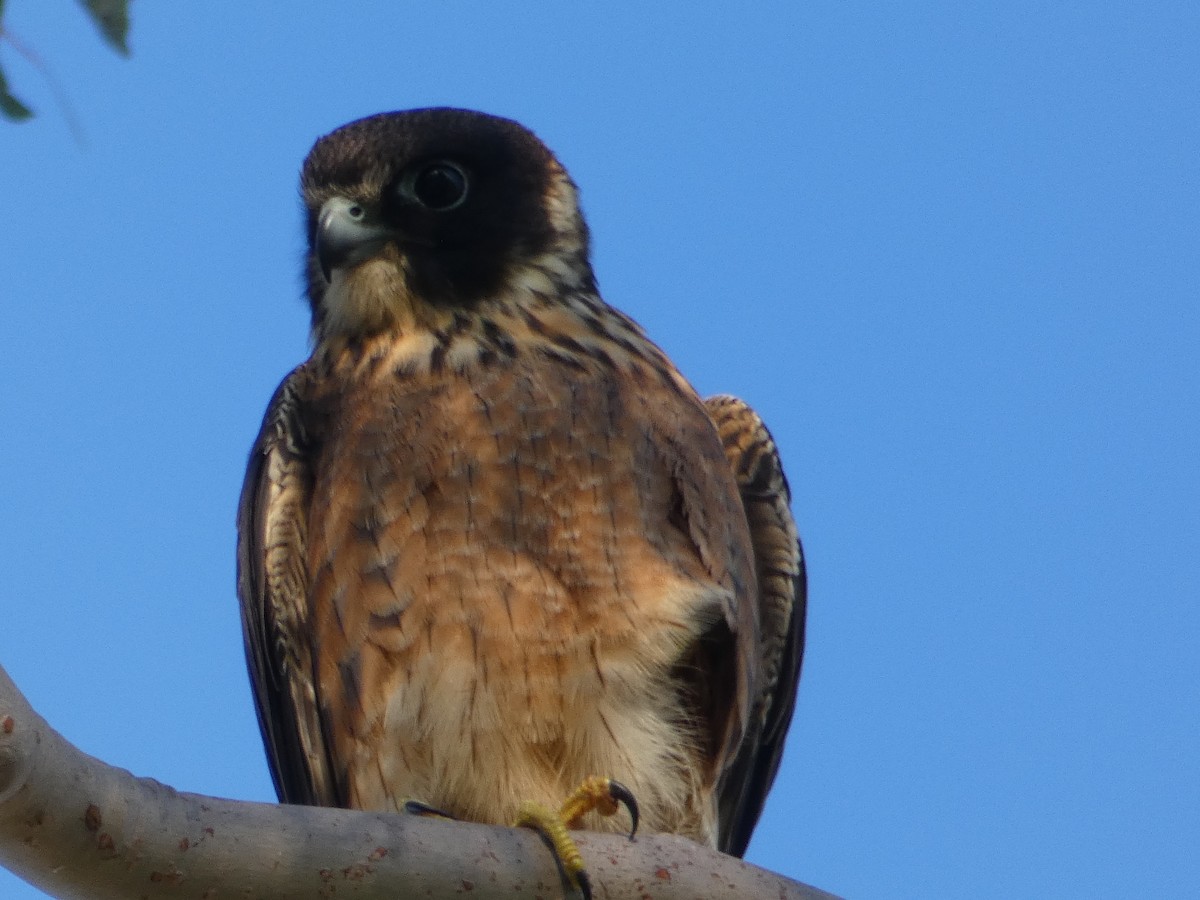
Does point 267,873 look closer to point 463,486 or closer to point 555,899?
point 555,899

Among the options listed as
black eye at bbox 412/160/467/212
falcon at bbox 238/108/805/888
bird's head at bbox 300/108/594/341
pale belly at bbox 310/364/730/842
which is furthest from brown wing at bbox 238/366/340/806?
black eye at bbox 412/160/467/212

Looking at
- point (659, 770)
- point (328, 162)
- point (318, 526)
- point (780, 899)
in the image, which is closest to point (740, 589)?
point (659, 770)

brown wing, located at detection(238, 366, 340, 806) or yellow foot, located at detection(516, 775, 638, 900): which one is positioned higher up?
brown wing, located at detection(238, 366, 340, 806)

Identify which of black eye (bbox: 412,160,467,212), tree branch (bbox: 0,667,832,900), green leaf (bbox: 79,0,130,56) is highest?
black eye (bbox: 412,160,467,212)

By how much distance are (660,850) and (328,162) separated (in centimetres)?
259

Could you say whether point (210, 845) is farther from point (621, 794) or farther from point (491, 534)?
point (491, 534)

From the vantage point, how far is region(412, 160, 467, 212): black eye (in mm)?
4906

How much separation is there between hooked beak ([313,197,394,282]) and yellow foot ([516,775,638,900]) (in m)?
1.68

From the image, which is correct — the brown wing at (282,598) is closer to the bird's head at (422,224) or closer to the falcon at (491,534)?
the falcon at (491,534)

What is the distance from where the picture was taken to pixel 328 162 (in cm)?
494

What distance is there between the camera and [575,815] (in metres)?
3.86

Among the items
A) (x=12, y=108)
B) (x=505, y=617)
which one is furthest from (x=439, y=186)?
(x=12, y=108)

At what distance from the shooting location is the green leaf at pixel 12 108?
2041mm

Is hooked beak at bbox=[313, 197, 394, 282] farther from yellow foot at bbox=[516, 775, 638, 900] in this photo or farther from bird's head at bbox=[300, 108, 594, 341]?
yellow foot at bbox=[516, 775, 638, 900]
